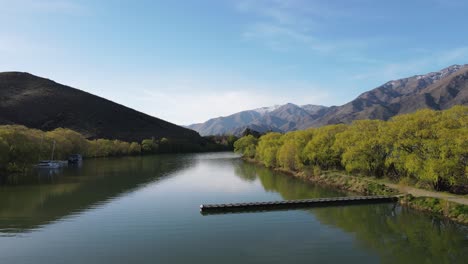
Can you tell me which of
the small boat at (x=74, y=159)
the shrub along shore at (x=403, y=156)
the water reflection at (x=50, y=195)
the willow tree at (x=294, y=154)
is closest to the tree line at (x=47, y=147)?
the water reflection at (x=50, y=195)

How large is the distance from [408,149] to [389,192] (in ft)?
22.6

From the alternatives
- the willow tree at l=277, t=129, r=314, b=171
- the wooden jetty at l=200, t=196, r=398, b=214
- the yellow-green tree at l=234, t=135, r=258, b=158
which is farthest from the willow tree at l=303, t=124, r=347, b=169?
the yellow-green tree at l=234, t=135, r=258, b=158

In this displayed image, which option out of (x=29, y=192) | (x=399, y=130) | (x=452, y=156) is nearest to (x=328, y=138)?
(x=399, y=130)

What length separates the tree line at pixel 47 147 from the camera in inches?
3017

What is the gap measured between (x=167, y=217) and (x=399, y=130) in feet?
117

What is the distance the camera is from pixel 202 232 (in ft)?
117

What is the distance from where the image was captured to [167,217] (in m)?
42.5

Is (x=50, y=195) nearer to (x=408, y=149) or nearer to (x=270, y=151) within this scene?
(x=408, y=149)

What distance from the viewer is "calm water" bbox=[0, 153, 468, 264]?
29.0m

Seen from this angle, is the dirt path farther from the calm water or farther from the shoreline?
the calm water

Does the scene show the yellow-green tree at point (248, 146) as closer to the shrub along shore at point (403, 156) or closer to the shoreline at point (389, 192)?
the shoreline at point (389, 192)

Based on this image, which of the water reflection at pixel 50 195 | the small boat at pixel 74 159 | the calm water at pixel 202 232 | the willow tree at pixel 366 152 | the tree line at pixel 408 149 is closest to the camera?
the calm water at pixel 202 232

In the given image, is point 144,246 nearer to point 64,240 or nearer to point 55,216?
point 64,240

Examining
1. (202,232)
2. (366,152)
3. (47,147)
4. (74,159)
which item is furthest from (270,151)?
(74,159)
